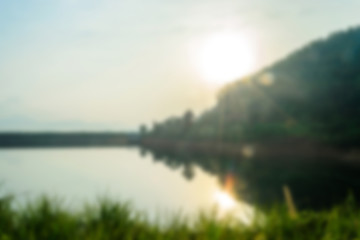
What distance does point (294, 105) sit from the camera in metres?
77.0

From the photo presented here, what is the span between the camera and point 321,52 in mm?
98688

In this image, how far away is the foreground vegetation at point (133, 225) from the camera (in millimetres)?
5492

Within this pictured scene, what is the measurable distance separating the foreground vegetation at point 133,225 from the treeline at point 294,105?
45.4 metres

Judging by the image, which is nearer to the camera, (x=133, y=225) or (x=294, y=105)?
(x=133, y=225)

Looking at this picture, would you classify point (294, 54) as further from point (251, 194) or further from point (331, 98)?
point (251, 194)

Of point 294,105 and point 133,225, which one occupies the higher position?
point 294,105

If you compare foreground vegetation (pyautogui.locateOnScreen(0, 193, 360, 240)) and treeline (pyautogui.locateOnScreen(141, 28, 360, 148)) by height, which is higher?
treeline (pyautogui.locateOnScreen(141, 28, 360, 148))

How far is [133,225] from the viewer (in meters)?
6.02

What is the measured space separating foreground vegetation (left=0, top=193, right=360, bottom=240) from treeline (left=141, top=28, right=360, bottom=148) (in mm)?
45414

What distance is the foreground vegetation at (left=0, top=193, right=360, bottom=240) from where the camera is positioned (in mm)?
5492

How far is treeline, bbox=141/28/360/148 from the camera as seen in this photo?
59.5m

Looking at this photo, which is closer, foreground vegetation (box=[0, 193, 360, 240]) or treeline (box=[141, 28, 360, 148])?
foreground vegetation (box=[0, 193, 360, 240])

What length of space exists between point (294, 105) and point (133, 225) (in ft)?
243

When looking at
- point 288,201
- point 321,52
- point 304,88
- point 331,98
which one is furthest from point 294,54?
point 288,201
